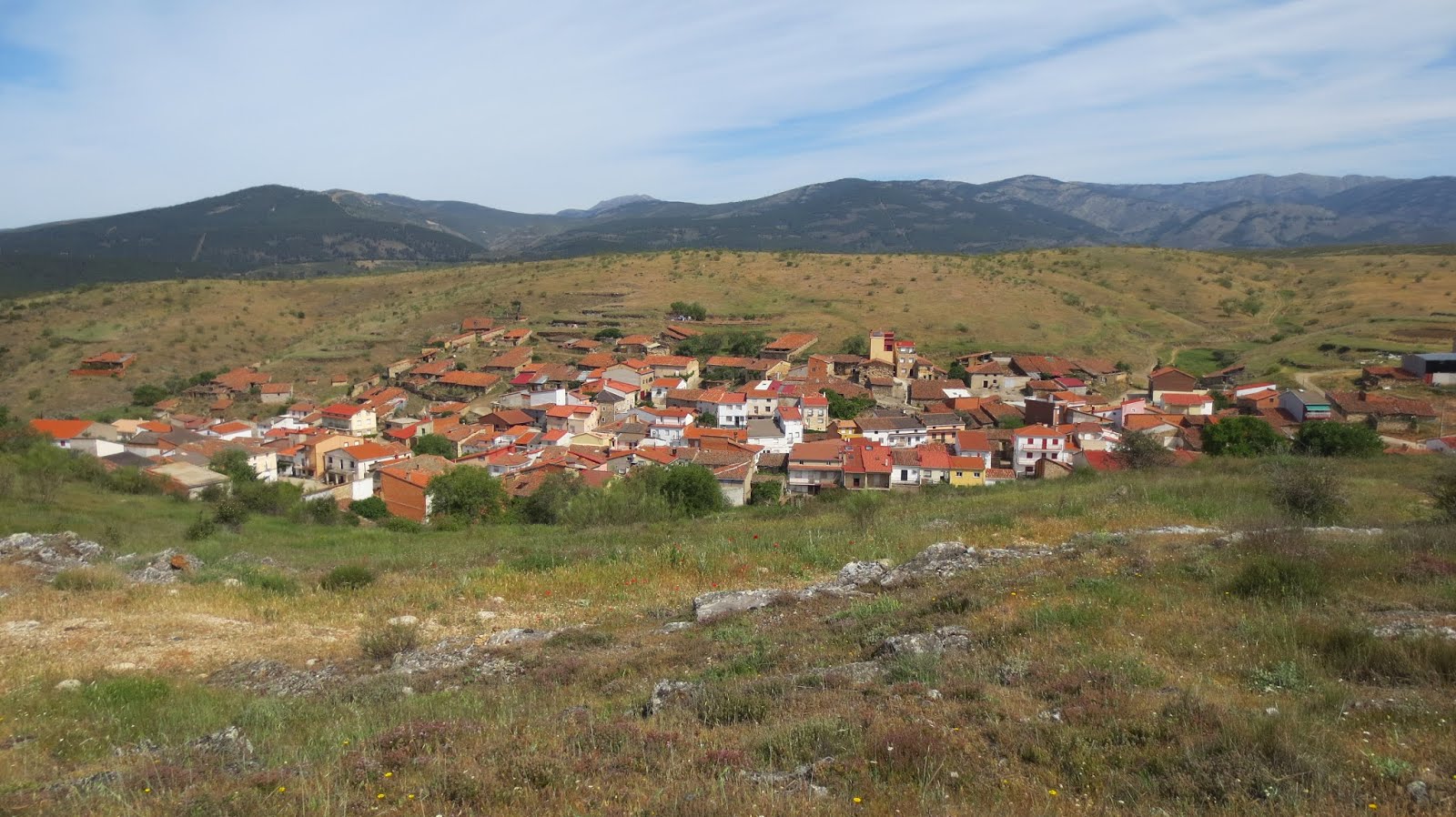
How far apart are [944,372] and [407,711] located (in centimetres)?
6191

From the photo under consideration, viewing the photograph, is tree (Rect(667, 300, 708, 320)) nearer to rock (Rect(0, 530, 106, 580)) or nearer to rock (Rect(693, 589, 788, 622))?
rock (Rect(0, 530, 106, 580))

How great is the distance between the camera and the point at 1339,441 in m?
32.8

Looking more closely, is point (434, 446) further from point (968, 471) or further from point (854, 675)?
point (854, 675)

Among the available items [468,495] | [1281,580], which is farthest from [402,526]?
[1281,580]

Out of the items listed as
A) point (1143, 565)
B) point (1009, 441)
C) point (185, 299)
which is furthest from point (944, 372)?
point (185, 299)

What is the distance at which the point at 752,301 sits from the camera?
3413 inches

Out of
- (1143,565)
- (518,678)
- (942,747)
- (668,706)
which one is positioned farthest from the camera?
(1143,565)

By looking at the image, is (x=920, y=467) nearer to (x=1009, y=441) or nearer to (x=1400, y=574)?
(x=1009, y=441)

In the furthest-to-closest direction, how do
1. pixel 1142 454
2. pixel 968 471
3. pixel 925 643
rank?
pixel 968 471, pixel 1142 454, pixel 925 643

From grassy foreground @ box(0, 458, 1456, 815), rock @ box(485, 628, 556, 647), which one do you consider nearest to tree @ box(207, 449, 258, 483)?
grassy foreground @ box(0, 458, 1456, 815)

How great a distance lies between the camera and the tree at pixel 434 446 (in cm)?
4734

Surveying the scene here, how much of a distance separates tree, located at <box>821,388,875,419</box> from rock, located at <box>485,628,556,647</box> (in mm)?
43929

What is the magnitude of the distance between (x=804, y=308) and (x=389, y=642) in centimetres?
7615

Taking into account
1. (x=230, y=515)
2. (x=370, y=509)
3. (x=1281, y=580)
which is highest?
(x=1281, y=580)
